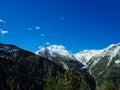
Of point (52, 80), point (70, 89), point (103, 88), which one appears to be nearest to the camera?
point (70, 89)

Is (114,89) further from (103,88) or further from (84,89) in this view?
(84,89)

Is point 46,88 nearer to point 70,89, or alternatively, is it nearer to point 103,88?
point 70,89

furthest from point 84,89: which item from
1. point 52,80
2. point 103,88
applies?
point 103,88

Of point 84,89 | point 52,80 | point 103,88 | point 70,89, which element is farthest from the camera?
point 103,88

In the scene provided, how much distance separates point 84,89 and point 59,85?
2200 cm

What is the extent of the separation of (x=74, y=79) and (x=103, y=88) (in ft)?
298

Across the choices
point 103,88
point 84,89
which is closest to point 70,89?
point 84,89

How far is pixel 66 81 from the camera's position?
9369 centimetres

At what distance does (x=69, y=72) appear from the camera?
93750 mm

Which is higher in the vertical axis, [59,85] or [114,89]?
[114,89]

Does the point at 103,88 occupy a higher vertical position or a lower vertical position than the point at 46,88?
higher

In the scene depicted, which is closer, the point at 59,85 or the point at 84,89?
the point at 59,85

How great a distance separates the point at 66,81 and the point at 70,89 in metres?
2.95

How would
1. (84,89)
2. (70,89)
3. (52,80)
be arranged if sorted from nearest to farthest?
(70,89), (52,80), (84,89)
